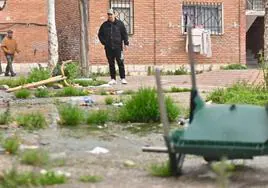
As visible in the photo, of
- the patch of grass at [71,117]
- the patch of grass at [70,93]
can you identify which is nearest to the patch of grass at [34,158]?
the patch of grass at [71,117]

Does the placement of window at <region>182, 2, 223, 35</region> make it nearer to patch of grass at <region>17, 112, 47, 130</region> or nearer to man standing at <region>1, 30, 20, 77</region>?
man standing at <region>1, 30, 20, 77</region>

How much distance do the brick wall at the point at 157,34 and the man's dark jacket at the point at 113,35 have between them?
790 centimetres

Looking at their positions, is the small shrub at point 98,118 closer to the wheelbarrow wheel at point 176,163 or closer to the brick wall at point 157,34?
the wheelbarrow wheel at point 176,163

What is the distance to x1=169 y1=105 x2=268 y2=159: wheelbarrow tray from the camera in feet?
15.3

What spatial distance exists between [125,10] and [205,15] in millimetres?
3340

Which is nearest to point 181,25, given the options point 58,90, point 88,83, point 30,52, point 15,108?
point 30,52

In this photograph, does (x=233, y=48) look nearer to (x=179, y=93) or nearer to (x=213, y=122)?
(x=179, y=93)

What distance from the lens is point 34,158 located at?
5203mm

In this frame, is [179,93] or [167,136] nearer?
[167,136]

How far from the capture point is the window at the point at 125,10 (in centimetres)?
2530

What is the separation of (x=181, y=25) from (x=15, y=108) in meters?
16.5

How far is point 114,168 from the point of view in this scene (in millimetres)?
5402

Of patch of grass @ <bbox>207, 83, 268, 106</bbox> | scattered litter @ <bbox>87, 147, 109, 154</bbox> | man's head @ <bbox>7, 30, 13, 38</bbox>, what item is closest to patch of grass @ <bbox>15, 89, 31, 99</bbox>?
patch of grass @ <bbox>207, 83, 268, 106</bbox>

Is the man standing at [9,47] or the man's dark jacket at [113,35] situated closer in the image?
the man's dark jacket at [113,35]
